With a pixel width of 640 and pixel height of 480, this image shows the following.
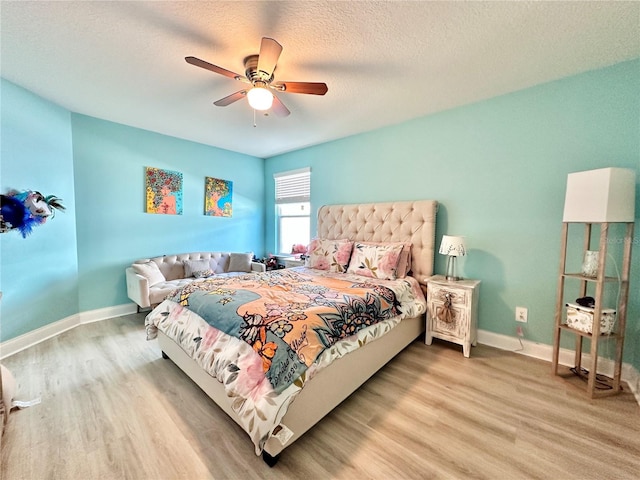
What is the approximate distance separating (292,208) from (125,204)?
2.53m

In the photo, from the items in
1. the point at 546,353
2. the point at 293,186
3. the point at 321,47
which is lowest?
the point at 546,353

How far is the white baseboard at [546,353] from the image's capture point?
6.57ft

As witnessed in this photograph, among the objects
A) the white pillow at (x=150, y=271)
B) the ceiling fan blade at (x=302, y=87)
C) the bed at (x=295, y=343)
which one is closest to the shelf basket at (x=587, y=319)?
the bed at (x=295, y=343)

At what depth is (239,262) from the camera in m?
4.31

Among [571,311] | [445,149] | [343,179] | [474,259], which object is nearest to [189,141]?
[343,179]

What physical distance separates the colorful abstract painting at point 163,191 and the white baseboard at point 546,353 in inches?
174

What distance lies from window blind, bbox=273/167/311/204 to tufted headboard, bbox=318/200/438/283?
2.28 feet

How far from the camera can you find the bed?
52.7 inches

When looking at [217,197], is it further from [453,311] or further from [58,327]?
[453,311]

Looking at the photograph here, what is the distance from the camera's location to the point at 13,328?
2.46 meters

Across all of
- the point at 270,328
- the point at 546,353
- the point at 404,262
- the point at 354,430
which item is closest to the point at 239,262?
the point at 404,262

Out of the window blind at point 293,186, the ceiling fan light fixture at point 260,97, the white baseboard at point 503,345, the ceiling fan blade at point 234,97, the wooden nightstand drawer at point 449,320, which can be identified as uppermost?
the ceiling fan blade at point 234,97

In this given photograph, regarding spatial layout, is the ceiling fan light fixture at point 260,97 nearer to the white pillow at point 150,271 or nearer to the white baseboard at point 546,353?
the white pillow at point 150,271

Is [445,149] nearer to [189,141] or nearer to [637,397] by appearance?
[637,397]
